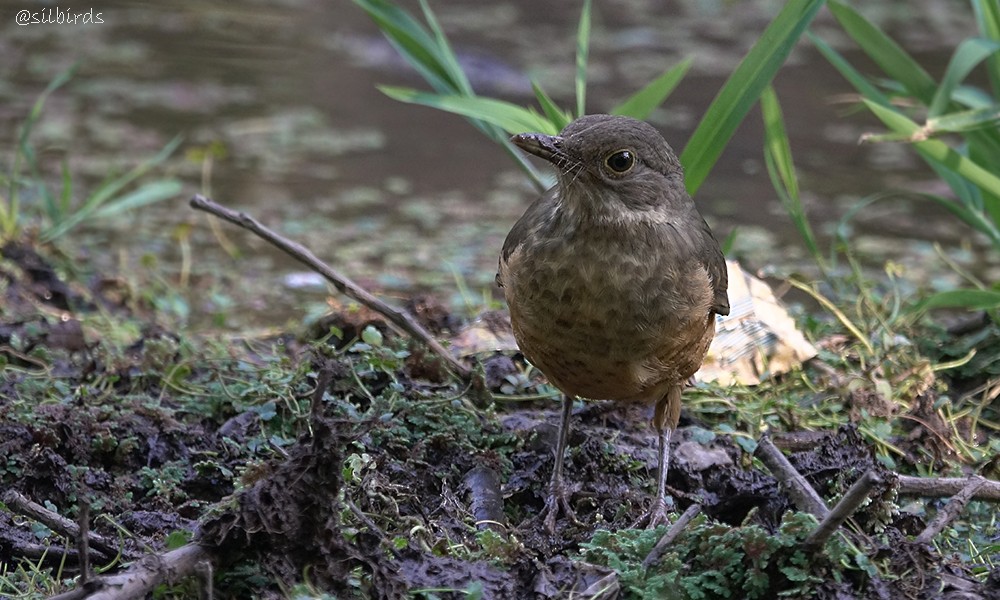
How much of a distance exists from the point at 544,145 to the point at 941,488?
1.29 m

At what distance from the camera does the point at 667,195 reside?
3250 millimetres

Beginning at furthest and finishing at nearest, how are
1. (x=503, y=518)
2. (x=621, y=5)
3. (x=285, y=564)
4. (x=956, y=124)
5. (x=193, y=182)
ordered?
1. (x=621, y=5)
2. (x=193, y=182)
3. (x=956, y=124)
4. (x=503, y=518)
5. (x=285, y=564)

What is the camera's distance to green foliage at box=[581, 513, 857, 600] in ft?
8.34

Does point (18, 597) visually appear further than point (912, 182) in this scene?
No

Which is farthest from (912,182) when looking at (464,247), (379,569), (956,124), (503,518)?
(379,569)

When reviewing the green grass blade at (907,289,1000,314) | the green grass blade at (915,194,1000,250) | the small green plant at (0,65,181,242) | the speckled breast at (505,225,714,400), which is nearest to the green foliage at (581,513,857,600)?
the speckled breast at (505,225,714,400)

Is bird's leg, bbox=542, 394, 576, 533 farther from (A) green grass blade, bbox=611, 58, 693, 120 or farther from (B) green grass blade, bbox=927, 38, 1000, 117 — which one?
(B) green grass blade, bbox=927, 38, 1000, 117

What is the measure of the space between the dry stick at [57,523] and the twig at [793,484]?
1.47 meters

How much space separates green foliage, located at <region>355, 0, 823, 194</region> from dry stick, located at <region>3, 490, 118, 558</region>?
187 cm

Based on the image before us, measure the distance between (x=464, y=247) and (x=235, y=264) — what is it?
1.14 meters

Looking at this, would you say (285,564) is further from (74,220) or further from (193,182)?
(193,182)

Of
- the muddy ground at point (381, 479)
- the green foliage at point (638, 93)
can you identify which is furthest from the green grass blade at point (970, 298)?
the green foliage at point (638, 93)

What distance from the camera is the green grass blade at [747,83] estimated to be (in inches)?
153

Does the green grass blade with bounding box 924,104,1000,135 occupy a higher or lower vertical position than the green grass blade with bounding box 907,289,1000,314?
higher
